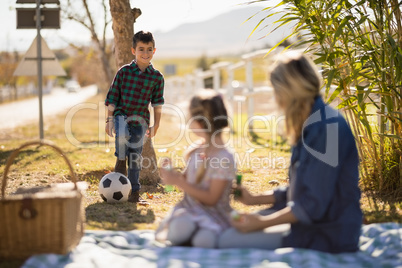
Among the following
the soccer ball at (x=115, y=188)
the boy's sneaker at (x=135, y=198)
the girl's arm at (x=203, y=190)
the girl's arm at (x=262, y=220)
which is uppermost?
the girl's arm at (x=203, y=190)

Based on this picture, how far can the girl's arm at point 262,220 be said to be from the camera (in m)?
3.01

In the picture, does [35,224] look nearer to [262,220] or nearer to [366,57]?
[262,220]

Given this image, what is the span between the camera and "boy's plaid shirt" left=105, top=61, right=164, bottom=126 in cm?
535

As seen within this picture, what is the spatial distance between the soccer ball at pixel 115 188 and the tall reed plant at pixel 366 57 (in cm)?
199

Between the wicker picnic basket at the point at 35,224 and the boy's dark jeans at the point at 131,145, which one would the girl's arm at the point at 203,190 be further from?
the boy's dark jeans at the point at 131,145

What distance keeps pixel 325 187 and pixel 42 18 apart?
879 centimetres

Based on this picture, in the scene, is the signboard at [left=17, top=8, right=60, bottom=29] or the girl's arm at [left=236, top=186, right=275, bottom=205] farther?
the signboard at [left=17, top=8, right=60, bottom=29]

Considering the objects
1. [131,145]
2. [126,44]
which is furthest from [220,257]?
[126,44]

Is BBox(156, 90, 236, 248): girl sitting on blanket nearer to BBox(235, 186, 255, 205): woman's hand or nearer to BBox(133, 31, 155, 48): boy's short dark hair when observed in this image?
BBox(235, 186, 255, 205): woman's hand

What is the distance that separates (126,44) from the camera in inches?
251

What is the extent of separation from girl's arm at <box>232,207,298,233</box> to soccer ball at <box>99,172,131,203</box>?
88.4 inches

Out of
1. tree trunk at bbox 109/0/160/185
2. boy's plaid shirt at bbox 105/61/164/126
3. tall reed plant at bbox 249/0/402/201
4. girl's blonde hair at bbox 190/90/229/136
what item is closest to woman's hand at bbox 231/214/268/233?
girl's blonde hair at bbox 190/90/229/136

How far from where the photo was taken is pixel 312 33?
16.0 ft

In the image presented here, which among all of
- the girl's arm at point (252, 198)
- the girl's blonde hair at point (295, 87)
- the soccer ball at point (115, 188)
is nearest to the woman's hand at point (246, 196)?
the girl's arm at point (252, 198)
